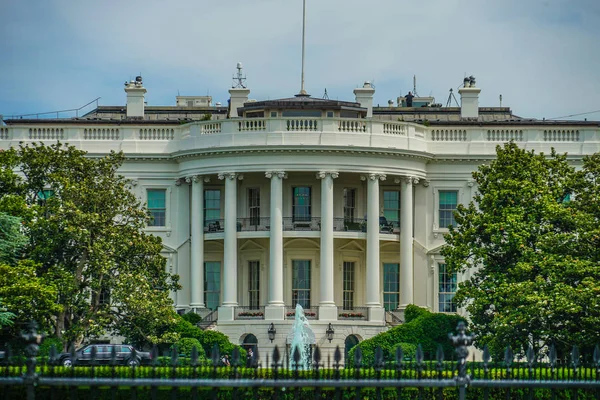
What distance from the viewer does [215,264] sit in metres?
70.0

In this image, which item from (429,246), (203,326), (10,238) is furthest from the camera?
(429,246)

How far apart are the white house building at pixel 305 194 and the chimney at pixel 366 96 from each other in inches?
119

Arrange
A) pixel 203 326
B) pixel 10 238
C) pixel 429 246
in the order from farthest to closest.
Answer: pixel 429 246 → pixel 203 326 → pixel 10 238

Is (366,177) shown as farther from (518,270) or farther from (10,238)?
(10,238)

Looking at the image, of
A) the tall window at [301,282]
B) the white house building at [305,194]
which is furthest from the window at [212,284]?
the tall window at [301,282]

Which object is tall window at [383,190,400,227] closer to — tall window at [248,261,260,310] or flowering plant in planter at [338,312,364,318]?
flowering plant in planter at [338,312,364,318]

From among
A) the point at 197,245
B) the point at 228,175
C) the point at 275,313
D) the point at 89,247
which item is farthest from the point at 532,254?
the point at 197,245

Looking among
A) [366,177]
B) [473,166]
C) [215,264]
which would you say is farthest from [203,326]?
[473,166]

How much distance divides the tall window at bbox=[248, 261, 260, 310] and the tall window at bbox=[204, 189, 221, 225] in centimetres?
309

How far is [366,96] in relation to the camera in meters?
73.6

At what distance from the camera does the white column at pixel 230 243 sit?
6625 centimetres

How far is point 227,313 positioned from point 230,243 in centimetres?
345

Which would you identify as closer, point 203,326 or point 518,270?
point 518,270

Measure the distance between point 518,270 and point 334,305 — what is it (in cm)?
1439
